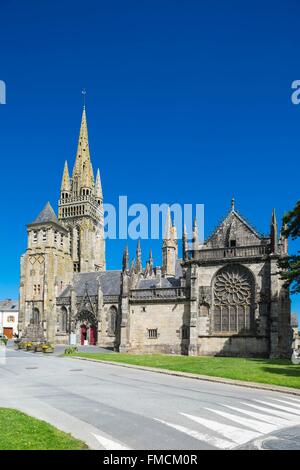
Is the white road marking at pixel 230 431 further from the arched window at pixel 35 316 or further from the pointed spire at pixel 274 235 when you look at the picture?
the arched window at pixel 35 316

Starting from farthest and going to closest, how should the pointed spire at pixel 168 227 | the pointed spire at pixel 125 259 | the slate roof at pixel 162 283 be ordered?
the pointed spire at pixel 168 227 < the slate roof at pixel 162 283 < the pointed spire at pixel 125 259

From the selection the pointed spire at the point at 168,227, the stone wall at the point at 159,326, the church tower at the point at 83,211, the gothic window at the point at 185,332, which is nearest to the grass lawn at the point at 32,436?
the gothic window at the point at 185,332

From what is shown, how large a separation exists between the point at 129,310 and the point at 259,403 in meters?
33.1

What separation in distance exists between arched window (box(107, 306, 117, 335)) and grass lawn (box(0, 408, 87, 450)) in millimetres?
46377

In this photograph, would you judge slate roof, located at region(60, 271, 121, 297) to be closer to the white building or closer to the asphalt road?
the white building

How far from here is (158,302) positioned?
151ft

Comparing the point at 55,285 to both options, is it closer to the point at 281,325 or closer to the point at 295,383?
the point at 281,325

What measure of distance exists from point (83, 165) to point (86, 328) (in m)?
39.6

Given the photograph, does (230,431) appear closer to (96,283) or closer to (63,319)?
(96,283)

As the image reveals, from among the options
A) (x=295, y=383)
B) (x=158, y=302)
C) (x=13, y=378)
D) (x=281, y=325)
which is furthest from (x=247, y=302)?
(x=13, y=378)

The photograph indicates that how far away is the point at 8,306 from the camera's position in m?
94.0

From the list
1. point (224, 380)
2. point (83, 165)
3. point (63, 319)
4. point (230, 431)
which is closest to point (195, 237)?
point (224, 380)

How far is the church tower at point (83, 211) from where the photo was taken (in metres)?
81.5

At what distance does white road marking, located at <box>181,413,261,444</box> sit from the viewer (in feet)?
33.4
